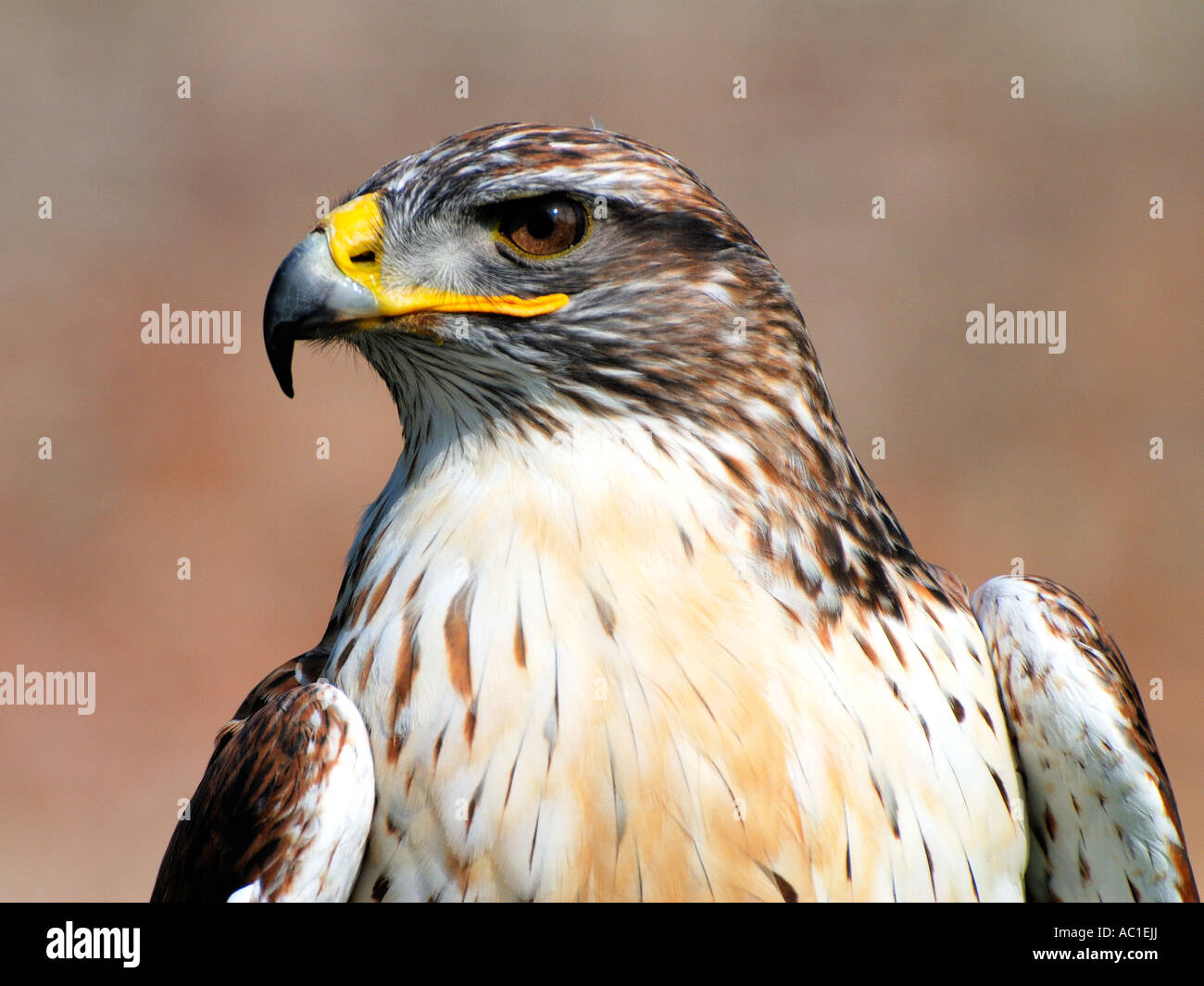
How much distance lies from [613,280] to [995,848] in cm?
127

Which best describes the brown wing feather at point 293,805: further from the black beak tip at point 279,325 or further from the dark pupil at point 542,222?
the dark pupil at point 542,222

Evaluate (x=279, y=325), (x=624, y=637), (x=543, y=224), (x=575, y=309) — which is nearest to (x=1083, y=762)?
(x=624, y=637)

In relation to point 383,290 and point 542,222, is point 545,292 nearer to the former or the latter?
point 542,222

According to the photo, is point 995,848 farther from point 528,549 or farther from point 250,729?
point 250,729

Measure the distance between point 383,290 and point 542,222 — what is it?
1.04ft

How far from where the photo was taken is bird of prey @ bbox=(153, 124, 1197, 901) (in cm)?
205

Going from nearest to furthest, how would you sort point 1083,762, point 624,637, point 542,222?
point 624,637
point 542,222
point 1083,762

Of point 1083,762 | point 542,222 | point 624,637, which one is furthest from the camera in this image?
point 1083,762

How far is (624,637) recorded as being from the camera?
82.0 inches

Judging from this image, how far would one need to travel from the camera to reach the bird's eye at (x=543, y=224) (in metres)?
2.24

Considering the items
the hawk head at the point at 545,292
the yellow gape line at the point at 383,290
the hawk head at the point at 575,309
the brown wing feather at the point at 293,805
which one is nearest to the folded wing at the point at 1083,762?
the hawk head at the point at 575,309

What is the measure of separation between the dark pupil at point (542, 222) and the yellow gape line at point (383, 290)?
0.11 meters

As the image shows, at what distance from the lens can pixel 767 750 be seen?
208 cm
